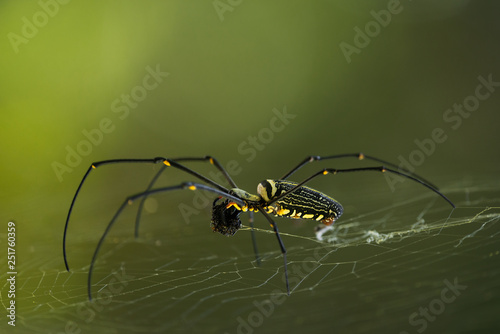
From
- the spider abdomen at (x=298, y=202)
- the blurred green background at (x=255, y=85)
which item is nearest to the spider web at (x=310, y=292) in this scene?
the spider abdomen at (x=298, y=202)

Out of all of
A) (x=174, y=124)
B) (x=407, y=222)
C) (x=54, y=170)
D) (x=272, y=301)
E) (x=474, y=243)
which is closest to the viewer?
(x=272, y=301)

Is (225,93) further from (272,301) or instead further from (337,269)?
(272,301)

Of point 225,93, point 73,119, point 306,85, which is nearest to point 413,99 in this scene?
point 306,85

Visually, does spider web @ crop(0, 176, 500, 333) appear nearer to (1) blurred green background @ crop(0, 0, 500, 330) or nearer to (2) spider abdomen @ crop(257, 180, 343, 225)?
(2) spider abdomen @ crop(257, 180, 343, 225)

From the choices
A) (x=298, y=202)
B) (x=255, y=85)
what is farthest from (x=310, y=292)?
(x=255, y=85)

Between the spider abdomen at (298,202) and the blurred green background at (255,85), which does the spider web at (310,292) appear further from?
the blurred green background at (255,85)

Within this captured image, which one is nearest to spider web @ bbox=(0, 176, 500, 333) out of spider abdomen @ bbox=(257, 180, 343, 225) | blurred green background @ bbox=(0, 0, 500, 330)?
spider abdomen @ bbox=(257, 180, 343, 225)
